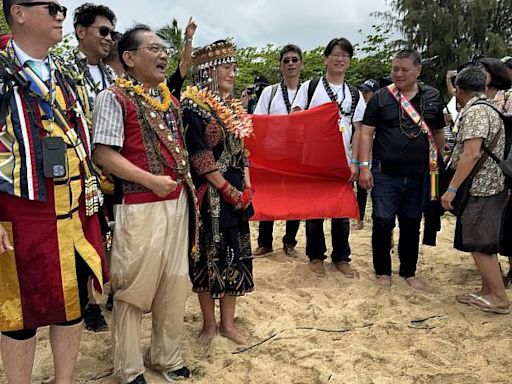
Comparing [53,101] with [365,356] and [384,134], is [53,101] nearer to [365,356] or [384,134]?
[365,356]

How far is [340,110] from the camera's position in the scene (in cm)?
490

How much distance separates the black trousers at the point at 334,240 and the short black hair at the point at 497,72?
1.81m

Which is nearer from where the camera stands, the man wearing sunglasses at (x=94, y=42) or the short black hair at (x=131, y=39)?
the short black hair at (x=131, y=39)

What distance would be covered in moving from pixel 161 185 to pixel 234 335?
1388 millimetres

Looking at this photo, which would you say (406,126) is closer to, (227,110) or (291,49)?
(291,49)

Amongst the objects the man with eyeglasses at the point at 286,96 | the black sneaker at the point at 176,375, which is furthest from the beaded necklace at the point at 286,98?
the black sneaker at the point at 176,375

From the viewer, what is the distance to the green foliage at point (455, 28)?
894 inches

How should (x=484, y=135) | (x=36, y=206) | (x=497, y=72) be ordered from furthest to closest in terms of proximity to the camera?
(x=497, y=72), (x=484, y=135), (x=36, y=206)

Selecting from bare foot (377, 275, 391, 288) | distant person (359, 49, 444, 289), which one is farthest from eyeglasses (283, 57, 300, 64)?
bare foot (377, 275, 391, 288)

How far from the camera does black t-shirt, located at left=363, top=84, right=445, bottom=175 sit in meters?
4.43

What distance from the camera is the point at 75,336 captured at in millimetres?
2609

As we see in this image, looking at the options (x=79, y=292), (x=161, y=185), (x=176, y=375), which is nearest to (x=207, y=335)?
(x=176, y=375)

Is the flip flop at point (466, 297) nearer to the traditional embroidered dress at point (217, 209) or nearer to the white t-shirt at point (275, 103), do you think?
the traditional embroidered dress at point (217, 209)

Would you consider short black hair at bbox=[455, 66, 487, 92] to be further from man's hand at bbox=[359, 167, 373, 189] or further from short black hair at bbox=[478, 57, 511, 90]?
man's hand at bbox=[359, 167, 373, 189]
